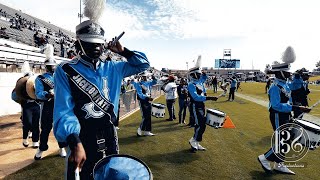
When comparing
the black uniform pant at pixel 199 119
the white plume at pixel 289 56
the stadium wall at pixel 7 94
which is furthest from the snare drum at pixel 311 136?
the stadium wall at pixel 7 94

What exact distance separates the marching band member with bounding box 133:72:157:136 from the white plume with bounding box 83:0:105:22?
22.1 feet

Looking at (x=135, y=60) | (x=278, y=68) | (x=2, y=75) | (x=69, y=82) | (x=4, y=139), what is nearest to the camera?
(x=69, y=82)

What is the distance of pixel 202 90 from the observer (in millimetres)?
7746

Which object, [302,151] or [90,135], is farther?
[302,151]

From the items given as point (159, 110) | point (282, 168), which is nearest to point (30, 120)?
point (159, 110)

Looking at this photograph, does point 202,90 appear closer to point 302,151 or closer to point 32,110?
point 302,151

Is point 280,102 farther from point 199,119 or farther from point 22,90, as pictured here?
point 22,90

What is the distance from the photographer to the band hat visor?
2.47m

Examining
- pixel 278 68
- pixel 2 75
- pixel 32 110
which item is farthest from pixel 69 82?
pixel 2 75

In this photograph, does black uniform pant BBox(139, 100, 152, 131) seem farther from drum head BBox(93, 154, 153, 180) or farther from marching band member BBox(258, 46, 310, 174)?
drum head BBox(93, 154, 153, 180)

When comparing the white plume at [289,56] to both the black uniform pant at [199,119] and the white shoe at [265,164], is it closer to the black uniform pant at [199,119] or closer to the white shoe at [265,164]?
the white shoe at [265,164]

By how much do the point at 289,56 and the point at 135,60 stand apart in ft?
15.3

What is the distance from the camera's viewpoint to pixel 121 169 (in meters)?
1.91

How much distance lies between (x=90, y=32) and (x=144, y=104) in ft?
23.7
